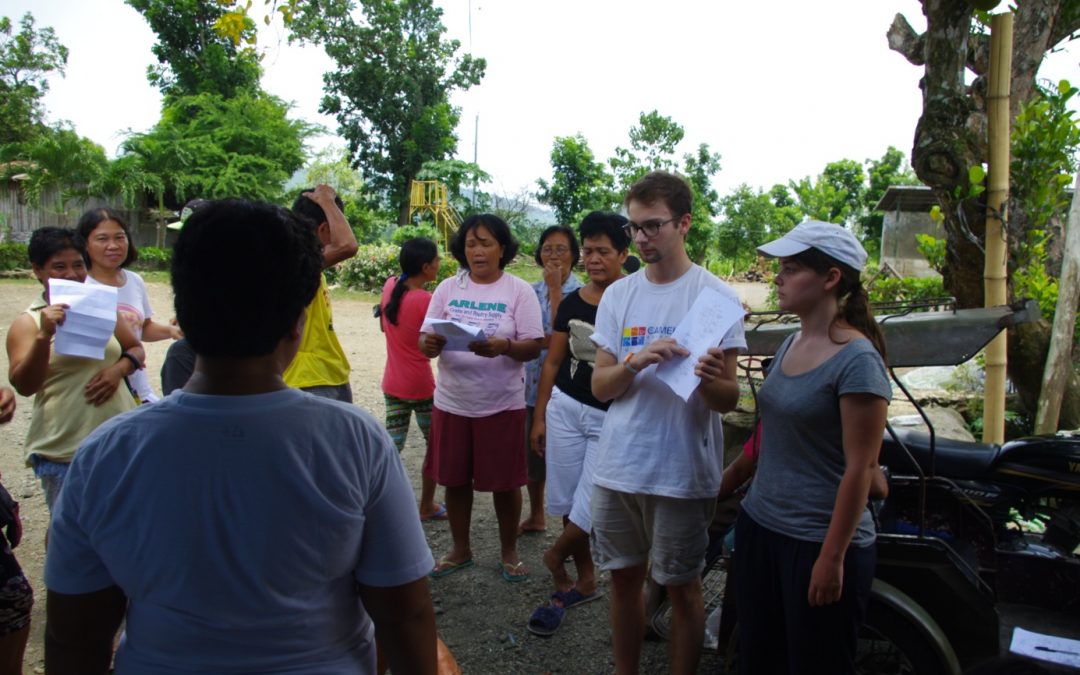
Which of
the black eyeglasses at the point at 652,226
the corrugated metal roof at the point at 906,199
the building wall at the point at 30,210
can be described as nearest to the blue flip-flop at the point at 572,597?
the black eyeglasses at the point at 652,226

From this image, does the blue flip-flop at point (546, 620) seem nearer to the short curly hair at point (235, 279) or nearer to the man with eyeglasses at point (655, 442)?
the man with eyeglasses at point (655, 442)

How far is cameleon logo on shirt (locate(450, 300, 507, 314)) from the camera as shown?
4098 mm

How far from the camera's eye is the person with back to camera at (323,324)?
11.0ft

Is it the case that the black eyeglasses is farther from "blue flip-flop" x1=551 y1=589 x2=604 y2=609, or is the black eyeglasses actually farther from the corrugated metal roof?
the corrugated metal roof

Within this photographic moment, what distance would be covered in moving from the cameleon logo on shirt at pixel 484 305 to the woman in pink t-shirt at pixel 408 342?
1.95ft

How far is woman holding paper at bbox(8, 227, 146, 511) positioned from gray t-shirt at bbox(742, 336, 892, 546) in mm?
2701

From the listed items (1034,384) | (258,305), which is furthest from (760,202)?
(258,305)

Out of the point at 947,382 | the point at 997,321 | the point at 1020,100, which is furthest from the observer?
the point at 947,382

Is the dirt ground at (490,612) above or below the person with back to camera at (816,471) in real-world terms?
below

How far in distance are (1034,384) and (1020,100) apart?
7.75 ft

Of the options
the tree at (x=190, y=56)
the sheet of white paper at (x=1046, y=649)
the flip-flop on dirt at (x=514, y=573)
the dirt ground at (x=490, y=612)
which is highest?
the tree at (x=190, y=56)

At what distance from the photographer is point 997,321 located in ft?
8.80

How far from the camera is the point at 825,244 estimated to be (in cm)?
224

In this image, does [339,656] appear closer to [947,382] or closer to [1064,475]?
[1064,475]
